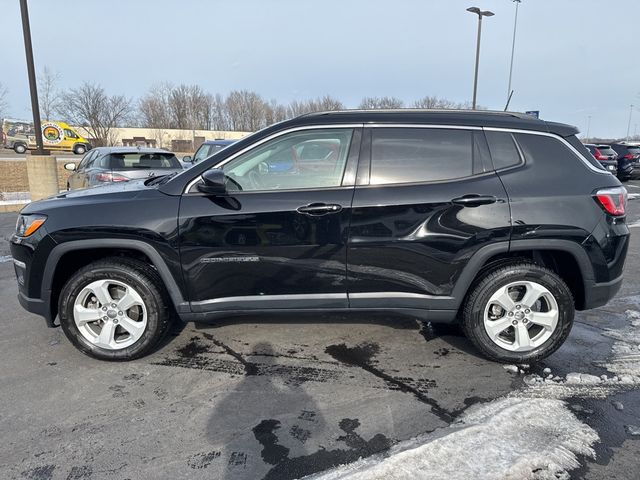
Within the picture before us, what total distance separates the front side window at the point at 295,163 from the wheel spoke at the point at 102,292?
1241 millimetres

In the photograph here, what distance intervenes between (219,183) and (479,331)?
226 centimetres

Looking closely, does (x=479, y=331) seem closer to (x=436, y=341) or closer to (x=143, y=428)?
(x=436, y=341)

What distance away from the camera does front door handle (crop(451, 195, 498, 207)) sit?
3197mm

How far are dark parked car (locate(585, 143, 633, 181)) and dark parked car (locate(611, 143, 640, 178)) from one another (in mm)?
98

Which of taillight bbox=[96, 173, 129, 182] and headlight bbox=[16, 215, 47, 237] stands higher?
taillight bbox=[96, 173, 129, 182]

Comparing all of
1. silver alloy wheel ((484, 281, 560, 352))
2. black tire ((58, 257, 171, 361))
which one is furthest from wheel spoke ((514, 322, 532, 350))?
black tire ((58, 257, 171, 361))

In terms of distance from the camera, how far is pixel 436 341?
3.88 m

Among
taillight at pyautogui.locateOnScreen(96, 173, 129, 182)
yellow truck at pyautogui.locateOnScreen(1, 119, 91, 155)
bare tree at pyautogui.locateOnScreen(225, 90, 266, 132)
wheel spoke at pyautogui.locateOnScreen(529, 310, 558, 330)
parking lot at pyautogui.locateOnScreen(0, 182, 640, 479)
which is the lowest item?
parking lot at pyautogui.locateOnScreen(0, 182, 640, 479)

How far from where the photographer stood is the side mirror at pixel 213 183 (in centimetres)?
309

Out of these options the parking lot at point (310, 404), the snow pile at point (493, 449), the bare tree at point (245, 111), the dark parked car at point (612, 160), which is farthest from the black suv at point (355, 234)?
the bare tree at point (245, 111)

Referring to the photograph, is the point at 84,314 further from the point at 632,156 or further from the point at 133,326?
the point at 632,156

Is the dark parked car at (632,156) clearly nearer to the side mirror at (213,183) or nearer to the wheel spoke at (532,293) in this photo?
the wheel spoke at (532,293)

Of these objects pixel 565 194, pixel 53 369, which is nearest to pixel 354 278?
pixel 565 194

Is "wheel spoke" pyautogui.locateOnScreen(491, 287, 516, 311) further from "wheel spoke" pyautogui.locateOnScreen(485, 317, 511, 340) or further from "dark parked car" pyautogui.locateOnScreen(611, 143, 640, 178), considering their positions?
"dark parked car" pyautogui.locateOnScreen(611, 143, 640, 178)
